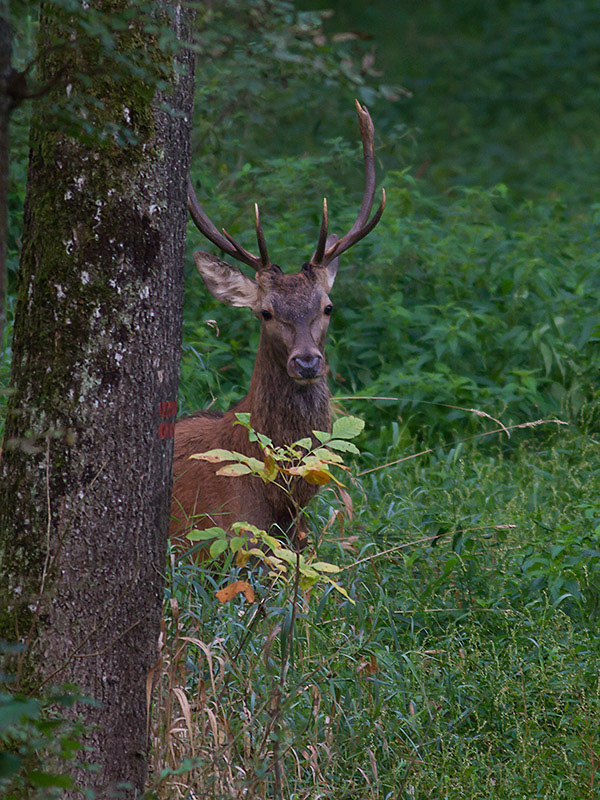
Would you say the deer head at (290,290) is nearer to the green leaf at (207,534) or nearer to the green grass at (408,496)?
the green grass at (408,496)

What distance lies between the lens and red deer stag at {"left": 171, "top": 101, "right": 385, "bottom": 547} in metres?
5.07

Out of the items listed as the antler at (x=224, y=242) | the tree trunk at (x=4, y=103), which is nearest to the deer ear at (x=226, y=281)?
the antler at (x=224, y=242)

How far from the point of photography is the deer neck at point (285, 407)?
5266 mm

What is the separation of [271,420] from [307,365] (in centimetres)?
34

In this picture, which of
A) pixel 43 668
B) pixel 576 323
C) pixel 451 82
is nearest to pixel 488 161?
pixel 451 82

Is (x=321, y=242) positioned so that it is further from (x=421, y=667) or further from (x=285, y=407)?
(x=421, y=667)

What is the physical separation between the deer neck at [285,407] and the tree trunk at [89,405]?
222 centimetres

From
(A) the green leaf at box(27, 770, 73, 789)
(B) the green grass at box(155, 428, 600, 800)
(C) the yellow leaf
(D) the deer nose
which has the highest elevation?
(D) the deer nose

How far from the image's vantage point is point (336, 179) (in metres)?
8.77

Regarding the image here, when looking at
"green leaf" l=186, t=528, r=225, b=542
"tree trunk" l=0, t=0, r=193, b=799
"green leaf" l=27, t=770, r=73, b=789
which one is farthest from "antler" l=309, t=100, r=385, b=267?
"green leaf" l=27, t=770, r=73, b=789

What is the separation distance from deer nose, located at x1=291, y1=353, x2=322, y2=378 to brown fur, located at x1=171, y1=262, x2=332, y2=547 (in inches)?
1.8

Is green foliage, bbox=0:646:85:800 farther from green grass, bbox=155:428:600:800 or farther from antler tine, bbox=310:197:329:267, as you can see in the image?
antler tine, bbox=310:197:329:267

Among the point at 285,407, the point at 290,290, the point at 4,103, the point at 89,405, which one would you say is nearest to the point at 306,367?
the point at 285,407

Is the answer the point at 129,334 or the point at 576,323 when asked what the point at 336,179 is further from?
the point at 129,334
